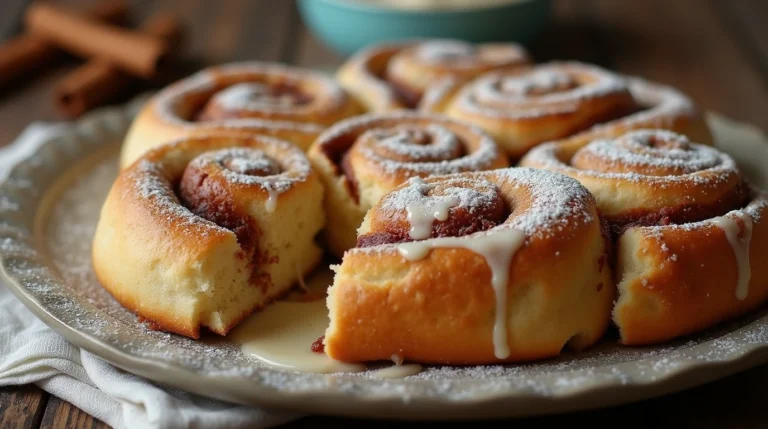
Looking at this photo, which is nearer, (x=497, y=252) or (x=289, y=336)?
(x=497, y=252)

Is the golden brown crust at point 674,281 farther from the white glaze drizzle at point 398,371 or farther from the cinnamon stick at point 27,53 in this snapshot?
the cinnamon stick at point 27,53

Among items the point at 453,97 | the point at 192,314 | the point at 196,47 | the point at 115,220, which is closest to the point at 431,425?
the point at 192,314

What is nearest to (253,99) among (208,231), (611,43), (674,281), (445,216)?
(208,231)

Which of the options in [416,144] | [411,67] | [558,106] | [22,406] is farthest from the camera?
[411,67]

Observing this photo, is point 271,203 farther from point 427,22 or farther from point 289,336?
point 427,22

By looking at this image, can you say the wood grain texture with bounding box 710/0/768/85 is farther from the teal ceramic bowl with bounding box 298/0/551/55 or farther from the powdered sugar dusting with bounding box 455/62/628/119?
the powdered sugar dusting with bounding box 455/62/628/119

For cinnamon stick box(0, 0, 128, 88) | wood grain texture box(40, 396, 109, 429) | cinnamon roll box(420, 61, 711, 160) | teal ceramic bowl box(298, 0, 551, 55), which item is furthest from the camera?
cinnamon stick box(0, 0, 128, 88)

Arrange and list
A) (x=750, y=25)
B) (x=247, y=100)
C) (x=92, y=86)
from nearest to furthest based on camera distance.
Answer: (x=247, y=100) < (x=92, y=86) < (x=750, y=25)

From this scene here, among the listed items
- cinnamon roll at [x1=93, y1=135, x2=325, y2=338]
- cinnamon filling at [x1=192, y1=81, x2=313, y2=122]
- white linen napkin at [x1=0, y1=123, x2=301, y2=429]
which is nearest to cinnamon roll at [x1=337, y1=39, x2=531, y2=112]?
cinnamon filling at [x1=192, y1=81, x2=313, y2=122]
